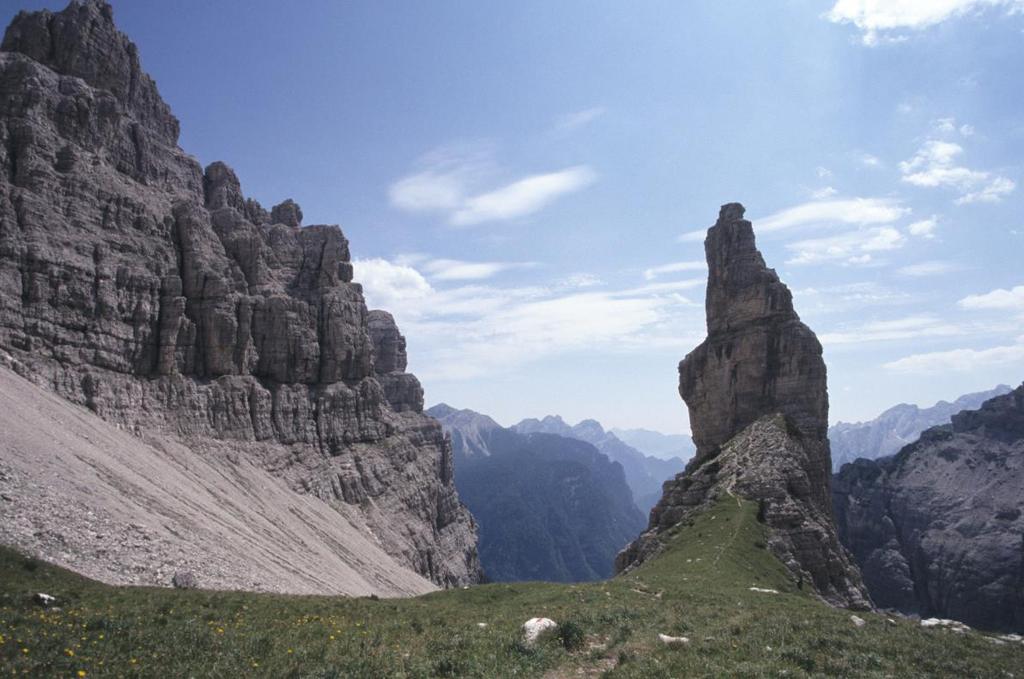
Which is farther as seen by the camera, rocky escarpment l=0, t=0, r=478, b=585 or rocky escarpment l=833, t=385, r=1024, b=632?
rocky escarpment l=833, t=385, r=1024, b=632

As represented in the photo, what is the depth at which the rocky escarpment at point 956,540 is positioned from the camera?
15812 centimetres

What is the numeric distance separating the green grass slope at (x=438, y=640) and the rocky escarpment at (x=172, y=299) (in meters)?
67.6

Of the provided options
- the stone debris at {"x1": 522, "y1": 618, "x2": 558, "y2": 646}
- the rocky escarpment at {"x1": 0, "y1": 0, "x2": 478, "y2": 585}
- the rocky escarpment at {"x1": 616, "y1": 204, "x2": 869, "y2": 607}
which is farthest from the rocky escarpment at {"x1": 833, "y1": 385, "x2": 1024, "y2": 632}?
the stone debris at {"x1": 522, "y1": 618, "x2": 558, "y2": 646}

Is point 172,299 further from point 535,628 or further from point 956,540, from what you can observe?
point 956,540

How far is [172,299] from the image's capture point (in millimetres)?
103375

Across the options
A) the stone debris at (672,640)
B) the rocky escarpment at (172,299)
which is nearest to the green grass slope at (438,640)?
the stone debris at (672,640)

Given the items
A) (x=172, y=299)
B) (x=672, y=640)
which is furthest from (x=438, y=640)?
(x=172, y=299)

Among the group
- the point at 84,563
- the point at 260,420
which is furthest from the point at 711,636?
the point at 260,420

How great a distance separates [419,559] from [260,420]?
4267 cm

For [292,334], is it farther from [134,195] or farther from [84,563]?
[84,563]

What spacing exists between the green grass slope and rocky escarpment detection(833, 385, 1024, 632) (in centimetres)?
16997

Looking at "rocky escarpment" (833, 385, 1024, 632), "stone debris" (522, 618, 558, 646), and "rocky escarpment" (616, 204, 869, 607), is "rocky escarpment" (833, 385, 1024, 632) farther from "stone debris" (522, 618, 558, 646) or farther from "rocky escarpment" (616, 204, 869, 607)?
"stone debris" (522, 618, 558, 646)

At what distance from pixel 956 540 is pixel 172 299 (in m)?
201

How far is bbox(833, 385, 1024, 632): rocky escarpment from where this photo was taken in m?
158
